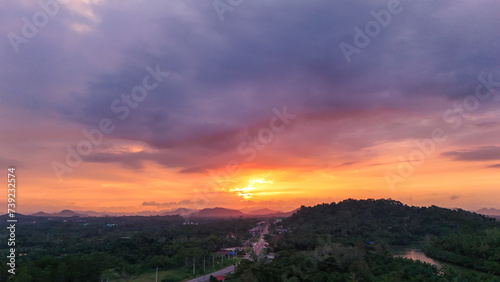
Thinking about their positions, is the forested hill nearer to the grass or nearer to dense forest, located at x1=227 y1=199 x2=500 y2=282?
dense forest, located at x1=227 y1=199 x2=500 y2=282

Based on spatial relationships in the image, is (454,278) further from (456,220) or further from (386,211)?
(386,211)

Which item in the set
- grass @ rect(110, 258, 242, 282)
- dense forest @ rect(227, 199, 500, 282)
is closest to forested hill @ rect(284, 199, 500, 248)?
dense forest @ rect(227, 199, 500, 282)

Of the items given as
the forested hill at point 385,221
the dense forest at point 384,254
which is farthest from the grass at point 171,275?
the forested hill at point 385,221

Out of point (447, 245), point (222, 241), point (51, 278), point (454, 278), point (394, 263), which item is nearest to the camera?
point (454, 278)

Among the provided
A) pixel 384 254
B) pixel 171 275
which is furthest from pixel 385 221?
pixel 171 275

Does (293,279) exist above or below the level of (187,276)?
above

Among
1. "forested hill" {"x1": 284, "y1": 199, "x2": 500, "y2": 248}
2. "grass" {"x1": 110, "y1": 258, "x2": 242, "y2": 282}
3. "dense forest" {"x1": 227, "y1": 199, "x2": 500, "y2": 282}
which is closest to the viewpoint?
"dense forest" {"x1": 227, "y1": 199, "x2": 500, "y2": 282}

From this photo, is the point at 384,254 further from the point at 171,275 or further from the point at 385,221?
the point at 385,221

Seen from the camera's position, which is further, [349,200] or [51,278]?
[349,200]

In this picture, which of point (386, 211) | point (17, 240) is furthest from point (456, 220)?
point (17, 240)
